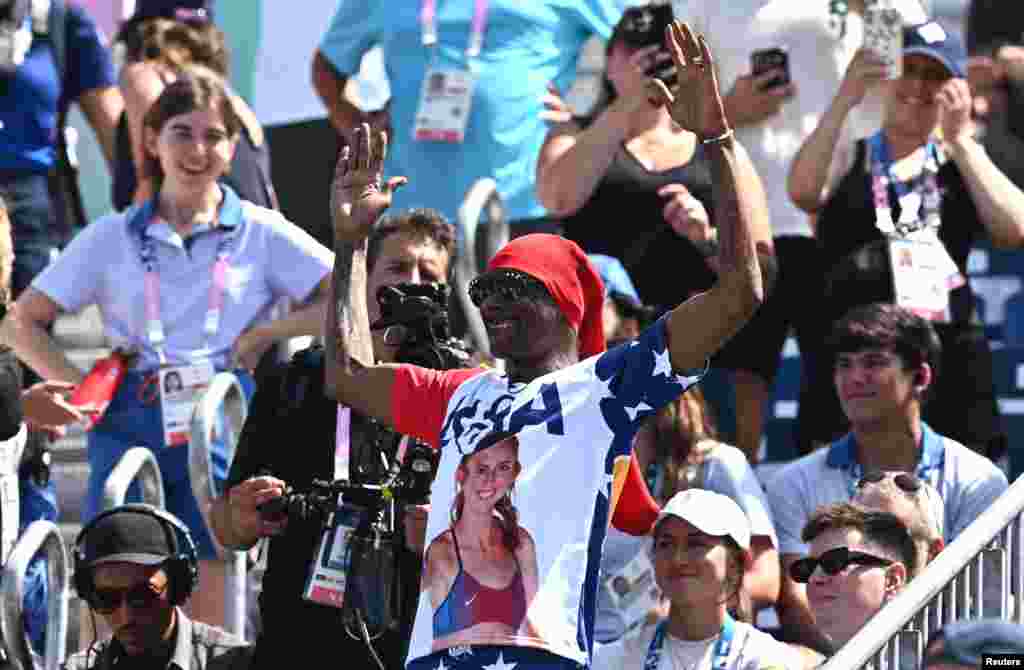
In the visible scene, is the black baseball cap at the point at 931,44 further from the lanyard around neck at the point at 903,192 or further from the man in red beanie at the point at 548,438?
the man in red beanie at the point at 548,438

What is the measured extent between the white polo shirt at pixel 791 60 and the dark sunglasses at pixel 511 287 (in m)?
3.31

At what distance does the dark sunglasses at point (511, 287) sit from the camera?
17.8 feet

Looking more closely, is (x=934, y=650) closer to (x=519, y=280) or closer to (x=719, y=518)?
(x=519, y=280)

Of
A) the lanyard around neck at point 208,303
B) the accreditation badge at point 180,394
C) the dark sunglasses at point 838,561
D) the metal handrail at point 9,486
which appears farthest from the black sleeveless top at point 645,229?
the metal handrail at point 9,486

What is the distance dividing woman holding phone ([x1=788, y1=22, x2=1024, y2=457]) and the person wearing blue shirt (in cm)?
269

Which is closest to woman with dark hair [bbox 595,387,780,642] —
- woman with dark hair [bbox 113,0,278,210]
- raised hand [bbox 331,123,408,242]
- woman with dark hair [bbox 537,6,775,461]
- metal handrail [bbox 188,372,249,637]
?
woman with dark hair [bbox 537,6,775,461]

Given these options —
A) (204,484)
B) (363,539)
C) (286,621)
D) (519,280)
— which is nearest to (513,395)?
(519,280)

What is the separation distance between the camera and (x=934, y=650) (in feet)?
14.4

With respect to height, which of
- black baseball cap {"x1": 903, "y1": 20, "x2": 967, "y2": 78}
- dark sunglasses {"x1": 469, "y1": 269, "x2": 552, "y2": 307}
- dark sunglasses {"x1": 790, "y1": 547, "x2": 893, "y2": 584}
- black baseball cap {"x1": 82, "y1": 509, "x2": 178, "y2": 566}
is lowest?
dark sunglasses {"x1": 790, "y1": 547, "x2": 893, "y2": 584}

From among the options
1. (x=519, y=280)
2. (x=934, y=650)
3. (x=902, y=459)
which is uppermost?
(x=519, y=280)

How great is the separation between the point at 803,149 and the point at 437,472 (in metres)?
3.14

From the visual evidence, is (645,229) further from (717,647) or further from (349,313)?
(349,313)

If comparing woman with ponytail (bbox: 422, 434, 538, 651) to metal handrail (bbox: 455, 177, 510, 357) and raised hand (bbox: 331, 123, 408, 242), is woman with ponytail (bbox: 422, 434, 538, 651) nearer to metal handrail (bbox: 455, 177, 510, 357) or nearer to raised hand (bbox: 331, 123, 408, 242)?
raised hand (bbox: 331, 123, 408, 242)

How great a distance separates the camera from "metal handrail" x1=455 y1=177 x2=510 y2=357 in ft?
27.6
